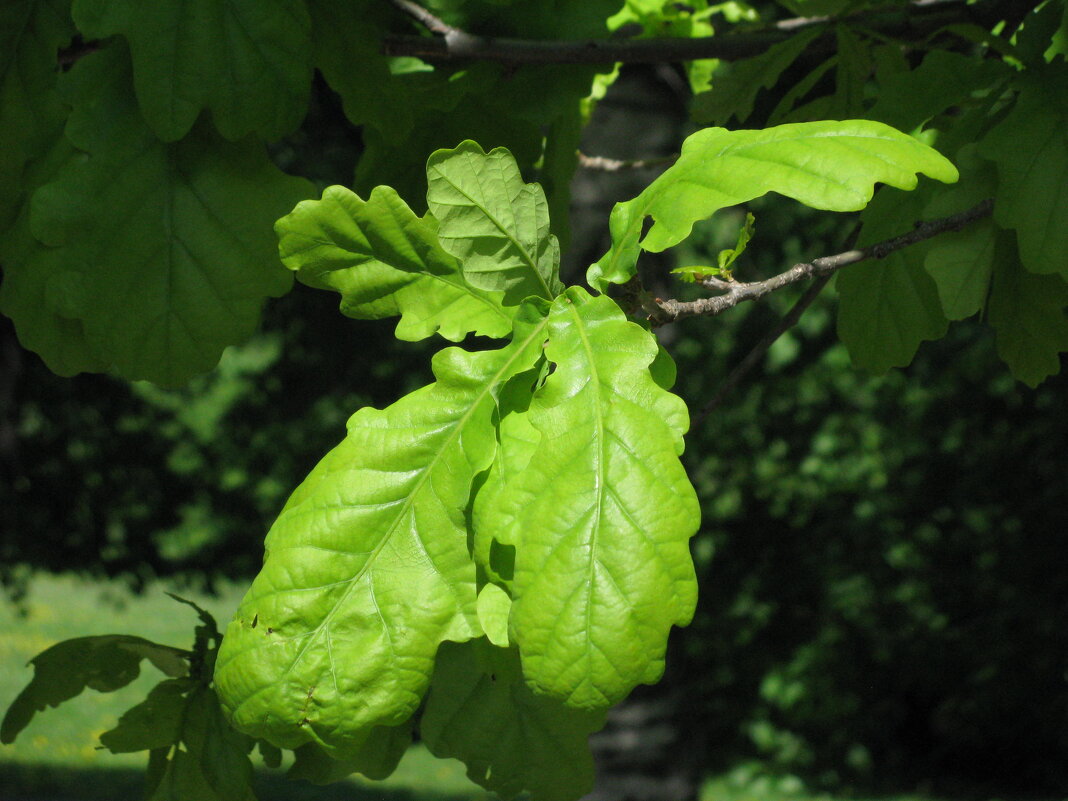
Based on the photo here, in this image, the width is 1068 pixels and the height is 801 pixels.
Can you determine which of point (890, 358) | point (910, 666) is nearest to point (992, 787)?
point (910, 666)

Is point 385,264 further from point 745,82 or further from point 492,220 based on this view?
point 745,82

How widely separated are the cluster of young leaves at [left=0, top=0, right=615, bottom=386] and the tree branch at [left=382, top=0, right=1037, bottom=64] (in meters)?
0.11

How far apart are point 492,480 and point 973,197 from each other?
740 millimetres

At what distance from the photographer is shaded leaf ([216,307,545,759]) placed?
99cm

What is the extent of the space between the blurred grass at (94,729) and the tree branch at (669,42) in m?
5.54

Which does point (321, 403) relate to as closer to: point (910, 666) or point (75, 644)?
point (910, 666)

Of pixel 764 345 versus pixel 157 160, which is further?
pixel 764 345

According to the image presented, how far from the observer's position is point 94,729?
9422 mm

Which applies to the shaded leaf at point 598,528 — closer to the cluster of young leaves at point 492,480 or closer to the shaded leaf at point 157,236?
the cluster of young leaves at point 492,480

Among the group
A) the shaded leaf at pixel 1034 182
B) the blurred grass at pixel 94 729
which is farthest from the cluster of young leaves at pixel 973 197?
the blurred grass at pixel 94 729

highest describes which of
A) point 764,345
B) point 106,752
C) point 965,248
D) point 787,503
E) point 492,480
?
point 965,248

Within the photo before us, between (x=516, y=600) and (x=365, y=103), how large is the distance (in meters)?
0.99

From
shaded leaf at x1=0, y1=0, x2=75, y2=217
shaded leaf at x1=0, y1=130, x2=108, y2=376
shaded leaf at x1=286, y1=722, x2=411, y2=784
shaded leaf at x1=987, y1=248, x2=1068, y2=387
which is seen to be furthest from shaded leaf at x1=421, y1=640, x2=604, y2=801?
shaded leaf at x1=0, y1=0, x2=75, y2=217

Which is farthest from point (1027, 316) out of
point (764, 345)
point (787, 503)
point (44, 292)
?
point (787, 503)
